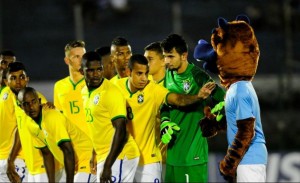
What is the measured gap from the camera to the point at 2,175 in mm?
9836

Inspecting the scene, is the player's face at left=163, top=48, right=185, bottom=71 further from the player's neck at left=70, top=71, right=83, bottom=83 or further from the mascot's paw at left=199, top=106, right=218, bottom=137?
the player's neck at left=70, top=71, right=83, bottom=83

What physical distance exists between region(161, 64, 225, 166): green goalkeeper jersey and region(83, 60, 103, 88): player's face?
0.84 metres

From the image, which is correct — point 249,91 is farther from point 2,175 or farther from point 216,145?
point 216,145

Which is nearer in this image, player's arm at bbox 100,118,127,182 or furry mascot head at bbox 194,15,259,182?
furry mascot head at bbox 194,15,259,182

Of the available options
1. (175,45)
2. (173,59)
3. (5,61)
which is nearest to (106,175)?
(173,59)

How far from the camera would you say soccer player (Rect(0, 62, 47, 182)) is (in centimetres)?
929

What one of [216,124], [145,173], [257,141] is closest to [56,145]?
[145,173]

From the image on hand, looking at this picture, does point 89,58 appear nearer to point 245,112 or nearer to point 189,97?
point 189,97

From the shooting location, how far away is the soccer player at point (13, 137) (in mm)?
9289

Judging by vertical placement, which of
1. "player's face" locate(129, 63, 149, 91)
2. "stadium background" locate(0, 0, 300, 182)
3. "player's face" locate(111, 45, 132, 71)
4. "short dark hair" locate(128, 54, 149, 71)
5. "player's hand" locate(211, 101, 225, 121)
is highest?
"stadium background" locate(0, 0, 300, 182)

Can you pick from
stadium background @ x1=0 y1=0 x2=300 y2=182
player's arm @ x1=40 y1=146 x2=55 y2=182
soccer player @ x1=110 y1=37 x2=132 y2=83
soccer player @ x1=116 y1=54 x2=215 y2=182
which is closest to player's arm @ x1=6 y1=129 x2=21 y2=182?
player's arm @ x1=40 y1=146 x2=55 y2=182

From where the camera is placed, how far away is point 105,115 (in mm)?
8258

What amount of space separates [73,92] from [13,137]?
866 mm

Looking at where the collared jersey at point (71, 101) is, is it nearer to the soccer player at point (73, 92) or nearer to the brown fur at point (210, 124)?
the soccer player at point (73, 92)
